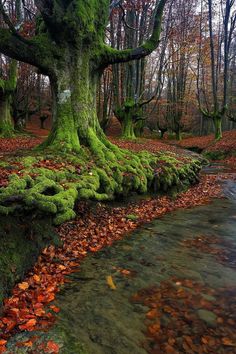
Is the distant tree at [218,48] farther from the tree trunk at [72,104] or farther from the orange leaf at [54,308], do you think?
the orange leaf at [54,308]

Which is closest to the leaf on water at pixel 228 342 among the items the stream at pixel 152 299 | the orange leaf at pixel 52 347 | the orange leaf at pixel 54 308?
the stream at pixel 152 299

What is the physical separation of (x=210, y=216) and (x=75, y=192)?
152 inches

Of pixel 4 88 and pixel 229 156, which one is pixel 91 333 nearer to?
pixel 4 88

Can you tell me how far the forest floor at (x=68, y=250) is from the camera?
3.47 metres

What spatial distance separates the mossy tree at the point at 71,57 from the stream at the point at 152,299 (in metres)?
3.60

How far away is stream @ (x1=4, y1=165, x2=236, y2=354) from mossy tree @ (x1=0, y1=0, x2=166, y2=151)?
3.60 metres

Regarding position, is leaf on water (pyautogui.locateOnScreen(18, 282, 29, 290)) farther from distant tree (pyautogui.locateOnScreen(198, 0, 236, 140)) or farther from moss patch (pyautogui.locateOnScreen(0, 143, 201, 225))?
distant tree (pyautogui.locateOnScreen(198, 0, 236, 140))

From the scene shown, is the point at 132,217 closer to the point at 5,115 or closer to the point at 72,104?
the point at 72,104

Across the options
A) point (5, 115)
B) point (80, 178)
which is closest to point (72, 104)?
point (80, 178)

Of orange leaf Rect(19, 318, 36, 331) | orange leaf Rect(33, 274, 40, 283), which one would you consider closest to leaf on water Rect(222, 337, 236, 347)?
orange leaf Rect(19, 318, 36, 331)

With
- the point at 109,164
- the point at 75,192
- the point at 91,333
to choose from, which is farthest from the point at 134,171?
the point at 91,333

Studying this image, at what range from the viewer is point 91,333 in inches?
132

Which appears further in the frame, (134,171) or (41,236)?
(134,171)

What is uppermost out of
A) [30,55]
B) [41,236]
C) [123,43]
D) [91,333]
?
[123,43]
